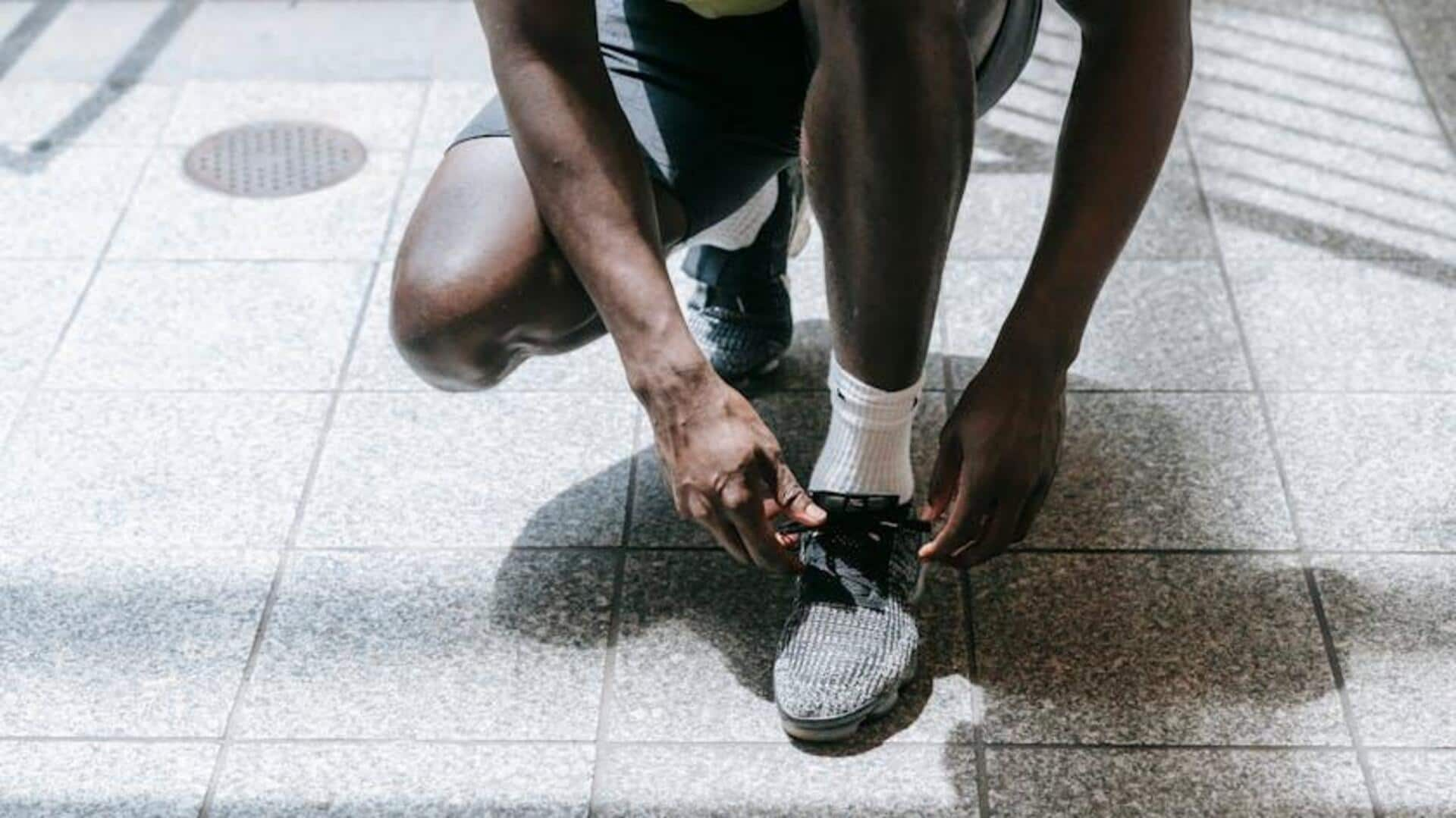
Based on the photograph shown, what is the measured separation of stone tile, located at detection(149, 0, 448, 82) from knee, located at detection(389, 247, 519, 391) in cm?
147

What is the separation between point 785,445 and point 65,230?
1403 mm

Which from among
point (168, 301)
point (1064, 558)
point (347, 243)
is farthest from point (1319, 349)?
point (168, 301)

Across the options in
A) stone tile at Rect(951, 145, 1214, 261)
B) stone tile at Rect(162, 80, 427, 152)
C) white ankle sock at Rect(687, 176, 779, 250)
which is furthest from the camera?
stone tile at Rect(162, 80, 427, 152)

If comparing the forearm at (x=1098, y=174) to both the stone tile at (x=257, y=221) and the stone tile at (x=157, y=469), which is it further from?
the stone tile at (x=257, y=221)

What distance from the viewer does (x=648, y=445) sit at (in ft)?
8.54

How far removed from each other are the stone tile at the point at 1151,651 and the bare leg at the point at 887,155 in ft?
1.45

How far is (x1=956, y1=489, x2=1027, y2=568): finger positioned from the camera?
2.05 metres

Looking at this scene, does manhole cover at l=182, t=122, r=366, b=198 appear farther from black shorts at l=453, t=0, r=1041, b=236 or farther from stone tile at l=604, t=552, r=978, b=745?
stone tile at l=604, t=552, r=978, b=745

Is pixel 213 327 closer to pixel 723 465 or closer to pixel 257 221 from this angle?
pixel 257 221

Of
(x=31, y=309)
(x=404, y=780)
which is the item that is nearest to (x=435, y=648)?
(x=404, y=780)

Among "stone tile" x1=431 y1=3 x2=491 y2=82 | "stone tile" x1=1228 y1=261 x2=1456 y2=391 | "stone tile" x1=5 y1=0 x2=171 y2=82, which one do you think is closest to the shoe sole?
"stone tile" x1=1228 y1=261 x2=1456 y2=391

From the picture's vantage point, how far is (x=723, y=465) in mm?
1955

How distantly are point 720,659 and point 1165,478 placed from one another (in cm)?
72

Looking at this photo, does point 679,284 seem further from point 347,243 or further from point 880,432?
point 880,432
